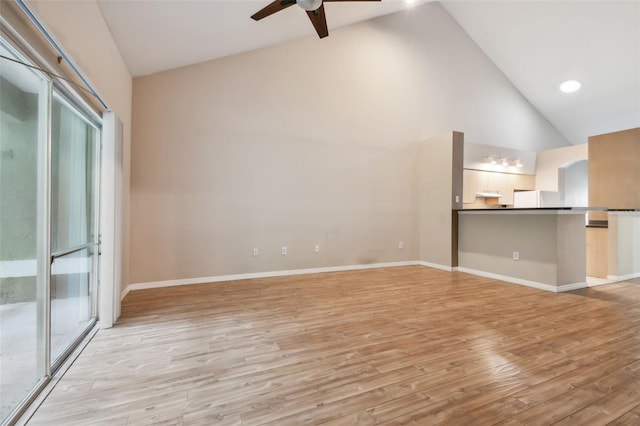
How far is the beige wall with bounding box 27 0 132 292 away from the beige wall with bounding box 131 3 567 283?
1.72 feet

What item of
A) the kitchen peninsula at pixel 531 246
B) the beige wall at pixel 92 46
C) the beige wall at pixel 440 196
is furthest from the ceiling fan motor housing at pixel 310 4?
the kitchen peninsula at pixel 531 246

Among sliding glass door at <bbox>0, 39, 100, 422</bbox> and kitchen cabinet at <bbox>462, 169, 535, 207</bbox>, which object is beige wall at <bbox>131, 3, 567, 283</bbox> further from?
sliding glass door at <bbox>0, 39, 100, 422</bbox>

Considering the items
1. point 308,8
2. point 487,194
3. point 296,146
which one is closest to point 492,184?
point 487,194

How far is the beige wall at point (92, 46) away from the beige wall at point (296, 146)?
0.52 m

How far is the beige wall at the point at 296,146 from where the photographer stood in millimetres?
4027

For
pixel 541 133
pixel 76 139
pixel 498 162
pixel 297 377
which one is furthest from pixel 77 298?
pixel 541 133

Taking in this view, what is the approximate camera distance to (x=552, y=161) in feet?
23.4

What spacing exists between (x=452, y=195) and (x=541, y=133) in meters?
5.20

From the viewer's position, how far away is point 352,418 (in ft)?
4.74

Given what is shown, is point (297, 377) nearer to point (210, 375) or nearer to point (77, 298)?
point (210, 375)

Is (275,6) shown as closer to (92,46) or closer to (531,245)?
(92,46)

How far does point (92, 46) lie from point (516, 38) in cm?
810

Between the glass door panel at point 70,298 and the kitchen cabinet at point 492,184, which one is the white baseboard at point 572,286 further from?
the glass door panel at point 70,298

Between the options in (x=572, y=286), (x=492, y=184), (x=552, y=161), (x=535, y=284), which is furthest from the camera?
(x=552, y=161)
